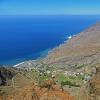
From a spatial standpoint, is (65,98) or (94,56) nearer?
(65,98)

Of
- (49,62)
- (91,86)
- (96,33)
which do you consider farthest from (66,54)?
(91,86)

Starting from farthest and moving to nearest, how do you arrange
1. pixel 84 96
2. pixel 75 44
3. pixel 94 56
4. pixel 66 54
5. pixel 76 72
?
pixel 75 44 → pixel 66 54 → pixel 94 56 → pixel 76 72 → pixel 84 96

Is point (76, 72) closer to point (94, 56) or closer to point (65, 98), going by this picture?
point (94, 56)

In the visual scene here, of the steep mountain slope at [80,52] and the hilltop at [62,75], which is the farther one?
the steep mountain slope at [80,52]

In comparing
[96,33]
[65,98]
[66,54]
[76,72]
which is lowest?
[65,98]

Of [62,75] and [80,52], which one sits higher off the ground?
[80,52]

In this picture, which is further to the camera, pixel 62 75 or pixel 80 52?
pixel 80 52

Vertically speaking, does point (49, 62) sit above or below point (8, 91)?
above

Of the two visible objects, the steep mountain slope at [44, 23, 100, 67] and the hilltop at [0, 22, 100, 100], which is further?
the steep mountain slope at [44, 23, 100, 67]

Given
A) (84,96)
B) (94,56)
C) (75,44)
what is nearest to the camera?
(84,96)
